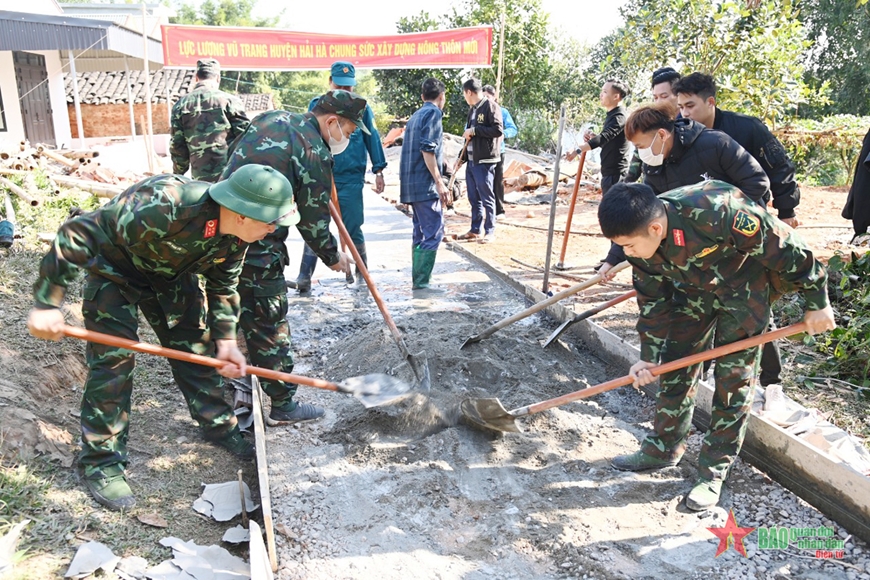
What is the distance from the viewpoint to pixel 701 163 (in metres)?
3.57

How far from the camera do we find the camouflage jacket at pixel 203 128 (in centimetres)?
545

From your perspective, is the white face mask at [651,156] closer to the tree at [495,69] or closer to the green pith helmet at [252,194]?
the green pith helmet at [252,194]

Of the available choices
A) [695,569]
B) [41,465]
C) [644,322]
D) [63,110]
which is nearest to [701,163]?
[644,322]

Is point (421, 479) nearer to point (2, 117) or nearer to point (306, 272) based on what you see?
point (306, 272)

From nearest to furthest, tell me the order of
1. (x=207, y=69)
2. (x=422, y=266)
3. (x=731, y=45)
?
(x=207, y=69), (x=422, y=266), (x=731, y=45)

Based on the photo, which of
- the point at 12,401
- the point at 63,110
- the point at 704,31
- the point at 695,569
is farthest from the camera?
the point at 63,110

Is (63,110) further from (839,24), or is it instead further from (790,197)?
(839,24)

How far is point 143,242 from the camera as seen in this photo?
269 centimetres

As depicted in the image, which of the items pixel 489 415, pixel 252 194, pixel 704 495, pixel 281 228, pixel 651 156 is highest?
pixel 651 156

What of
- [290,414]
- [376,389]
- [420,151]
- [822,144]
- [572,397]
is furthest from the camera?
[822,144]

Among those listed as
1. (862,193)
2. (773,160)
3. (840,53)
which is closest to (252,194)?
(773,160)

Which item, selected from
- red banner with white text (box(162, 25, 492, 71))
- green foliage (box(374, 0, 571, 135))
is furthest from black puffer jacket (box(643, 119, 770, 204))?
green foliage (box(374, 0, 571, 135))

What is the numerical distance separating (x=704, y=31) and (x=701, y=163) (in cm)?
451

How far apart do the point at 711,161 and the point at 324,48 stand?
10799 mm
